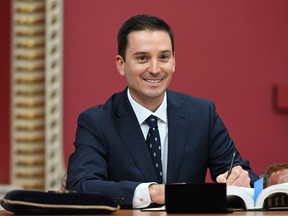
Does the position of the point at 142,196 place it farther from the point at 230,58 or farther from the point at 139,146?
the point at 230,58

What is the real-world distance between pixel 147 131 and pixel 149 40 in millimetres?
281

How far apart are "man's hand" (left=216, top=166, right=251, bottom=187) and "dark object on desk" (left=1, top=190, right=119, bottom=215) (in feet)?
1.73

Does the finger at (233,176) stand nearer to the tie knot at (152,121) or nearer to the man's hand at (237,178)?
the man's hand at (237,178)

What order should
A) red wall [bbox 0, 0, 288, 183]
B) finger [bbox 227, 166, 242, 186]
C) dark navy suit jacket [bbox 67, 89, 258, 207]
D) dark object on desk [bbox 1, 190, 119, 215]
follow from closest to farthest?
dark object on desk [bbox 1, 190, 119, 215], finger [bbox 227, 166, 242, 186], dark navy suit jacket [bbox 67, 89, 258, 207], red wall [bbox 0, 0, 288, 183]

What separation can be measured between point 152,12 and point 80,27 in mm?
351

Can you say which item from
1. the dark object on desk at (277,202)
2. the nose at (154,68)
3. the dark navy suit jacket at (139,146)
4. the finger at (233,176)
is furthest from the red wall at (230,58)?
the dark object on desk at (277,202)

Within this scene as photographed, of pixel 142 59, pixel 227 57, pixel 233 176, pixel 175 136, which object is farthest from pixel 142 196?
pixel 227 57

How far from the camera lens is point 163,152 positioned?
2.98 m

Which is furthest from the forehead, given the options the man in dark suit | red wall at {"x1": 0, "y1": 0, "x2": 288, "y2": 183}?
red wall at {"x1": 0, "y1": 0, "x2": 288, "y2": 183}

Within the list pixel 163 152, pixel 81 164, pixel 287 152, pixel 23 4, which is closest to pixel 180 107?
pixel 163 152

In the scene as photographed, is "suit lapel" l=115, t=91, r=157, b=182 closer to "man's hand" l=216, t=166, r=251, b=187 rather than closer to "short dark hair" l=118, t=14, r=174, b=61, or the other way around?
"short dark hair" l=118, t=14, r=174, b=61

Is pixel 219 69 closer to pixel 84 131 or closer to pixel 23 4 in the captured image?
pixel 23 4

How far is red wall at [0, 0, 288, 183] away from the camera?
4.32 m

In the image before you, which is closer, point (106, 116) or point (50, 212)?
point (50, 212)
